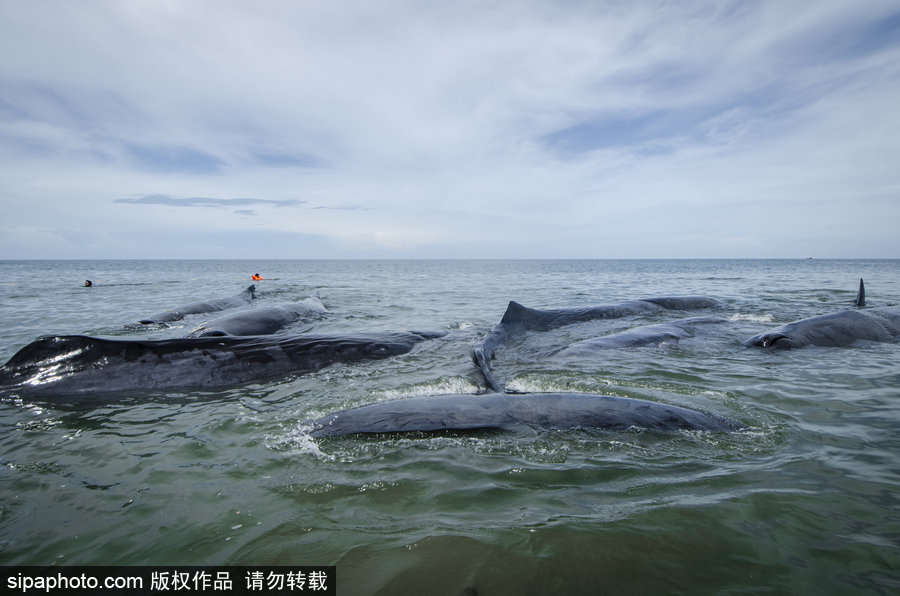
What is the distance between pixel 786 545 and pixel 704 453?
1.21 m

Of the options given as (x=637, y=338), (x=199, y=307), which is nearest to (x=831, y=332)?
(x=637, y=338)

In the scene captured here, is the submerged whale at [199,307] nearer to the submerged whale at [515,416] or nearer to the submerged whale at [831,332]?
the submerged whale at [515,416]

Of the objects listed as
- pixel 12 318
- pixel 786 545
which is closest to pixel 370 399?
pixel 786 545

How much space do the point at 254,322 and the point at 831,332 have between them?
40.9ft

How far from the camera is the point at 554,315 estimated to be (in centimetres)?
1172

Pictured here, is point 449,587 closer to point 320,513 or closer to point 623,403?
point 320,513

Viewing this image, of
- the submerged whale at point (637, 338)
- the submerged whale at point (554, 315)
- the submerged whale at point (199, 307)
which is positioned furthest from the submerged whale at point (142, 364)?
the submerged whale at point (199, 307)

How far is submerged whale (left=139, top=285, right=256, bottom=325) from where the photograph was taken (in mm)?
13140

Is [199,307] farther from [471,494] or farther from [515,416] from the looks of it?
[471,494]

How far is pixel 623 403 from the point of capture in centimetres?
464

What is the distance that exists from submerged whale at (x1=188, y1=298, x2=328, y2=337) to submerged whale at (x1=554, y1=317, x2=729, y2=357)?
6883 mm

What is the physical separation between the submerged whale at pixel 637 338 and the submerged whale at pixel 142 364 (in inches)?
185

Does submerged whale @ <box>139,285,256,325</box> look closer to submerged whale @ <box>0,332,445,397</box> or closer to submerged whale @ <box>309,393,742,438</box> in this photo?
submerged whale @ <box>0,332,445,397</box>

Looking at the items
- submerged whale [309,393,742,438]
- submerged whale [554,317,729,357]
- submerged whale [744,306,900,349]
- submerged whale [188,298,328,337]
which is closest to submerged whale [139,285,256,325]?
submerged whale [188,298,328,337]
